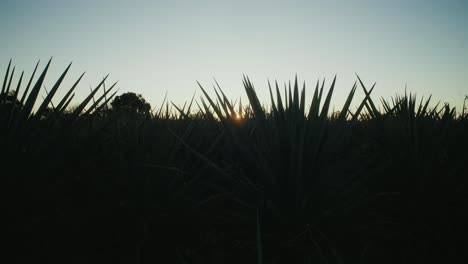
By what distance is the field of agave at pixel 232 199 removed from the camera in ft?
2.51

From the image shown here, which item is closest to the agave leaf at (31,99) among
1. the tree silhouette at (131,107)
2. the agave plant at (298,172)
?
the tree silhouette at (131,107)

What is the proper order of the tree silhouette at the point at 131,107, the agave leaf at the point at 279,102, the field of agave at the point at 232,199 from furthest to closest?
the tree silhouette at the point at 131,107 → the agave leaf at the point at 279,102 → the field of agave at the point at 232,199

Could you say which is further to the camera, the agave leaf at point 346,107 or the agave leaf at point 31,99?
the agave leaf at point 346,107

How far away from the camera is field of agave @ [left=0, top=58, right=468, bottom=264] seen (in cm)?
77

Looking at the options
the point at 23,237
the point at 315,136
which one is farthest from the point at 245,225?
the point at 23,237

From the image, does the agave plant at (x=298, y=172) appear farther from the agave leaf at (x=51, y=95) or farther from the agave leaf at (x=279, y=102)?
the agave leaf at (x=51, y=95)

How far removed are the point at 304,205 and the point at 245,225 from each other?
8.2 inches

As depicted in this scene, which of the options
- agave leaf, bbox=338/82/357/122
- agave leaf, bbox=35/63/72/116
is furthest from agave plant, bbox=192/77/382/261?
agave leaf, bbox=35/63/72/116

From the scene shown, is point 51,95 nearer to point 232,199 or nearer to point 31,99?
point 31,99

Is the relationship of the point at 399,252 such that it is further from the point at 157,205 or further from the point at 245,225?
the point at 157,205

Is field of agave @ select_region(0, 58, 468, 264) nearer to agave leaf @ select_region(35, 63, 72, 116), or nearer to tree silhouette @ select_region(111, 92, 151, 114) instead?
agave leaf @ select_region(35, 63, 72, 116)

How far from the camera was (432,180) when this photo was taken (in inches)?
37.4

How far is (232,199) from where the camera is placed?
3.00 ft

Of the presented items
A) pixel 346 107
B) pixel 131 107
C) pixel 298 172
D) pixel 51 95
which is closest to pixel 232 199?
pixel 298 172
